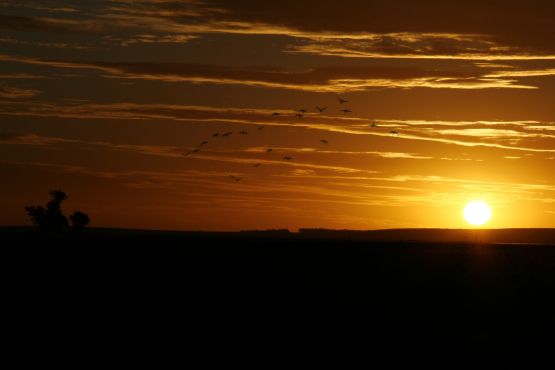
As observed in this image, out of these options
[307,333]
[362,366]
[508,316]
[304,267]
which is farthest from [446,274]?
[362,366]

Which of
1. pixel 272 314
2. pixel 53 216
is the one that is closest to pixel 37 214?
pixel 53 216

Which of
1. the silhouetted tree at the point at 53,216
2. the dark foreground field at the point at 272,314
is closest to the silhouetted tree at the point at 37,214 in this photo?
the silhouetted tree at the point at 53,216

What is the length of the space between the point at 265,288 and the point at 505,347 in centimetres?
1982

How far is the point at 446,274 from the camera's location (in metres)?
72.8

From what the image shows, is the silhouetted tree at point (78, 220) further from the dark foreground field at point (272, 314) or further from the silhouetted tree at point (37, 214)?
the dark foreground field at point (272, 314)

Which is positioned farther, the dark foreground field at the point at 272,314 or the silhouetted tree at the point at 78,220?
the silhouetted tree at the point at 78,220

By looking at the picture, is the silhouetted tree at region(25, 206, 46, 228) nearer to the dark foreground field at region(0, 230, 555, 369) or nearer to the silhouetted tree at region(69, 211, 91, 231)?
the silhouetted tree at region(69, 211, 91, 231)

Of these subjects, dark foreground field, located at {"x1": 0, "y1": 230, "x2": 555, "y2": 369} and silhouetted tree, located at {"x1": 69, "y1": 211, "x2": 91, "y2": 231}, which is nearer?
dark foreground field, located at {"x1": 0, "y1": 230, "x2": 555, "y2": 369}

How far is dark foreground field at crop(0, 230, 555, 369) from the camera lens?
38.9 meters

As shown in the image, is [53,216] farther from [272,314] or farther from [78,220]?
[272,314]

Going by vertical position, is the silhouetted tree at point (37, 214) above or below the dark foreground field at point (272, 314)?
above

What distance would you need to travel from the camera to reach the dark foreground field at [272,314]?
38.9 meters

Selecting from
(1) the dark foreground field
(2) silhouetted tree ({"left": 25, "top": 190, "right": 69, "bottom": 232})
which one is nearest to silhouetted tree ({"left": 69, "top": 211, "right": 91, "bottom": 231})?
(2) silhouetted tree ({"left": 25, "top": 190, "right": 69, "bottom": 232})

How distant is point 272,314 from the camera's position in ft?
161
